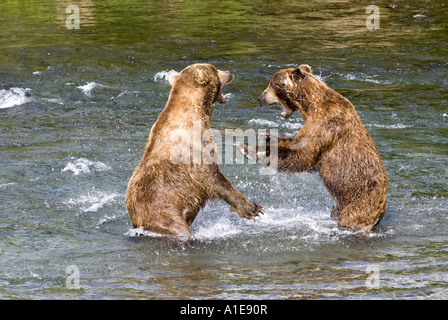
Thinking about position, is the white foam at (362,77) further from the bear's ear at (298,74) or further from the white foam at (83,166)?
the bear's ear at (298,74)

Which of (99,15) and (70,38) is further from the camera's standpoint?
(99,15)

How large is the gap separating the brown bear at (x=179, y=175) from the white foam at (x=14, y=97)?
6.54m

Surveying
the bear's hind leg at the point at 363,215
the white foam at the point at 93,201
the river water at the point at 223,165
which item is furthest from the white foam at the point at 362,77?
the bear's hind leg at the point at 363,215

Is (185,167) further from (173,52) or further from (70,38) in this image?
(70,38)

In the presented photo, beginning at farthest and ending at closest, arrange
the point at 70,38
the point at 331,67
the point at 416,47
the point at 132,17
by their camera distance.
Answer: the point at 132,17
the point at 70,38
the point at 416,47
the point at 331,67

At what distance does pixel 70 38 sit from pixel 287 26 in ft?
18.1

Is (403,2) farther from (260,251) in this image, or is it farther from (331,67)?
(260,251)

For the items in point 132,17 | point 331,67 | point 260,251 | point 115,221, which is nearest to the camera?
point 260,251

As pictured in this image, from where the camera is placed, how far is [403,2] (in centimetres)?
2291

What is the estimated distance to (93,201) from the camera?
807cm

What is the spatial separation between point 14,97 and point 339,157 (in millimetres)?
7693

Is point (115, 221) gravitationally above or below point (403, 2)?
below

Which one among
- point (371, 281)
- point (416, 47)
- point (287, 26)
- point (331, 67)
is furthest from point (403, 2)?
point (371, 281)

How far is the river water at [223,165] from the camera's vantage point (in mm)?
5836
